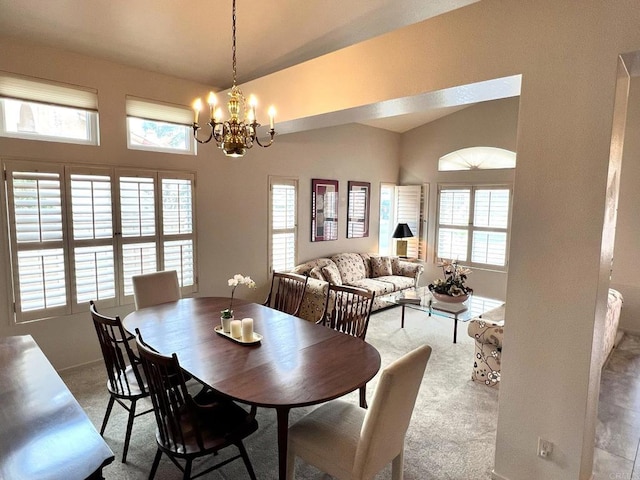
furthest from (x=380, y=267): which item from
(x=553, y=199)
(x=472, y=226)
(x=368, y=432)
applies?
(x=368, y=432)

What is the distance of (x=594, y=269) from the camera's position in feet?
6.04

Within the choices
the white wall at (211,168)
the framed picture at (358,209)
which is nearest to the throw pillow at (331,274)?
the white wall at (211,168)

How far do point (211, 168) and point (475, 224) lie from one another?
175 inches

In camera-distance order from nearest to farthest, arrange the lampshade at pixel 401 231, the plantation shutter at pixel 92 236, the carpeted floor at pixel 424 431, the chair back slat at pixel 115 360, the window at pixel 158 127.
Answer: the chair back slat at pixel 115 360
the carpeted floor at pixel 424 431
the plantation shutter at pixel 92 236
the window at pixel 158 127
the lampshade at pixel 401 231

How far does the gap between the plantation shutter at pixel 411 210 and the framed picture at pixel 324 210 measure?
169 cm

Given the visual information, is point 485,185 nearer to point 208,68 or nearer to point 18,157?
point 208,68

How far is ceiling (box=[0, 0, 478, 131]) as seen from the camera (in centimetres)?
283

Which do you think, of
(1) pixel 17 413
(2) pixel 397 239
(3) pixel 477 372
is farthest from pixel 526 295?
(2) pixel 397 239

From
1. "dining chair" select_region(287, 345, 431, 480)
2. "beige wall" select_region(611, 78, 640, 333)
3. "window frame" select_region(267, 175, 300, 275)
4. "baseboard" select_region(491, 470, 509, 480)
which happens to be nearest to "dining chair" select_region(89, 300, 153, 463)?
"dining chair" select_region(287, 345, 431, 480)

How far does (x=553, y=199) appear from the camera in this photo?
195 cm

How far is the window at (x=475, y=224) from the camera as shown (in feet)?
20.0

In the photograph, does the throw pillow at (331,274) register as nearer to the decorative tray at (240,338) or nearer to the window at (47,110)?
the decorative tray at (240,338)

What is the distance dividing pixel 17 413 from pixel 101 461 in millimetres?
506

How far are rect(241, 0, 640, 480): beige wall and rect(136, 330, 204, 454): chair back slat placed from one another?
5.84ft
